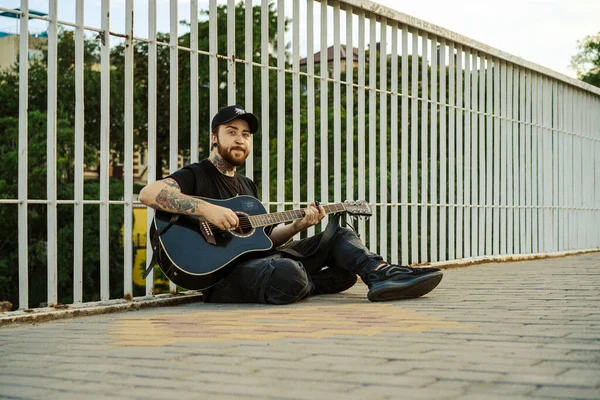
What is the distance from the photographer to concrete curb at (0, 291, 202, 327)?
193 inches

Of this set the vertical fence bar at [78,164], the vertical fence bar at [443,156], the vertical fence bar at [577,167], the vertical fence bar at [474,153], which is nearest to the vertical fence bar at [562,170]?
the vertical fence bar at [577,167]

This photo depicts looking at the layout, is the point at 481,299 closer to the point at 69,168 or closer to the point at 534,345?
the point at 534,345

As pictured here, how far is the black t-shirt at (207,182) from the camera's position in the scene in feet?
17.9

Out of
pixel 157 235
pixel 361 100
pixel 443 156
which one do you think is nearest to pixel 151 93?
pixel 157 235

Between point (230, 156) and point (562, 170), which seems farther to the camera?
point (562, 170)

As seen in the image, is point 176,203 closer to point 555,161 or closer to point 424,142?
point 424,142

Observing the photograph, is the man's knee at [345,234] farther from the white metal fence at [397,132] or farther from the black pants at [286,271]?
the white metal fence at [397,132]

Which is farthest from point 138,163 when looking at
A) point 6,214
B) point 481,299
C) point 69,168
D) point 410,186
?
point 481,299

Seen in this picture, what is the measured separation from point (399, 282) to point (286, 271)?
2.40 ft

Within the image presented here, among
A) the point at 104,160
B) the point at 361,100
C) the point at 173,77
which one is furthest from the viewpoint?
the point at 361,100

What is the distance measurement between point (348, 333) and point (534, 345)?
0.86 m

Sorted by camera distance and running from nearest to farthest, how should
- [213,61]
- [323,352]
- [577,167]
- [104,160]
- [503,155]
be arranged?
[323,352] → [104,160] → [213,61] → [503,155] → [577,167]

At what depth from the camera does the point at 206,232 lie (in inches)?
211

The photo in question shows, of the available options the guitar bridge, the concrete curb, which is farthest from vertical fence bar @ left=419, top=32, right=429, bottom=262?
the guitar bridge
